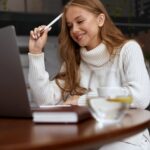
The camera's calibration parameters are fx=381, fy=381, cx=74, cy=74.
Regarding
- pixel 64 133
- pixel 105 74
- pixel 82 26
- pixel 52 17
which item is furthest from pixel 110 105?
pixel 52 17

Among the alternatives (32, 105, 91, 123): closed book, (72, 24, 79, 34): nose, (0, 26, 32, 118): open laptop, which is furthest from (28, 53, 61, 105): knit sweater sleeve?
(32, 105, 91, 123): closed book

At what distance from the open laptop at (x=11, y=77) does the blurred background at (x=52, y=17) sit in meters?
1.47

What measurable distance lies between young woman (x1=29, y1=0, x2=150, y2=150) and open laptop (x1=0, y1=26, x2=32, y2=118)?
464 millimetres

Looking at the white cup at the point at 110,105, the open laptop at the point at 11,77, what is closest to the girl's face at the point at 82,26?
the open laptop at the point at 11,77

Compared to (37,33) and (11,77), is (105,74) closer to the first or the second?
(37,33)

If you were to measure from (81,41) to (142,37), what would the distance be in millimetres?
1395

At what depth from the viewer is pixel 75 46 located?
1.91m

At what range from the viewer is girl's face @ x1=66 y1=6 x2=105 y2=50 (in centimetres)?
178

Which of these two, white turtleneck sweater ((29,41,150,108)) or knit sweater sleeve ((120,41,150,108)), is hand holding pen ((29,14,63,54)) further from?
knit sweater sleeve ((120,41,150,108))

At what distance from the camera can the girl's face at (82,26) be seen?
1.78 meters

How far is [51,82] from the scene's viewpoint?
1.80m

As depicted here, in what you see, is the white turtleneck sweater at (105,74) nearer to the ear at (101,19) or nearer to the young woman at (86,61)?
the young woman at (86,61)

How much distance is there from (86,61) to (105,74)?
14 cm

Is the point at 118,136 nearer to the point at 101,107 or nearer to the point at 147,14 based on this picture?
the point at 101,107
